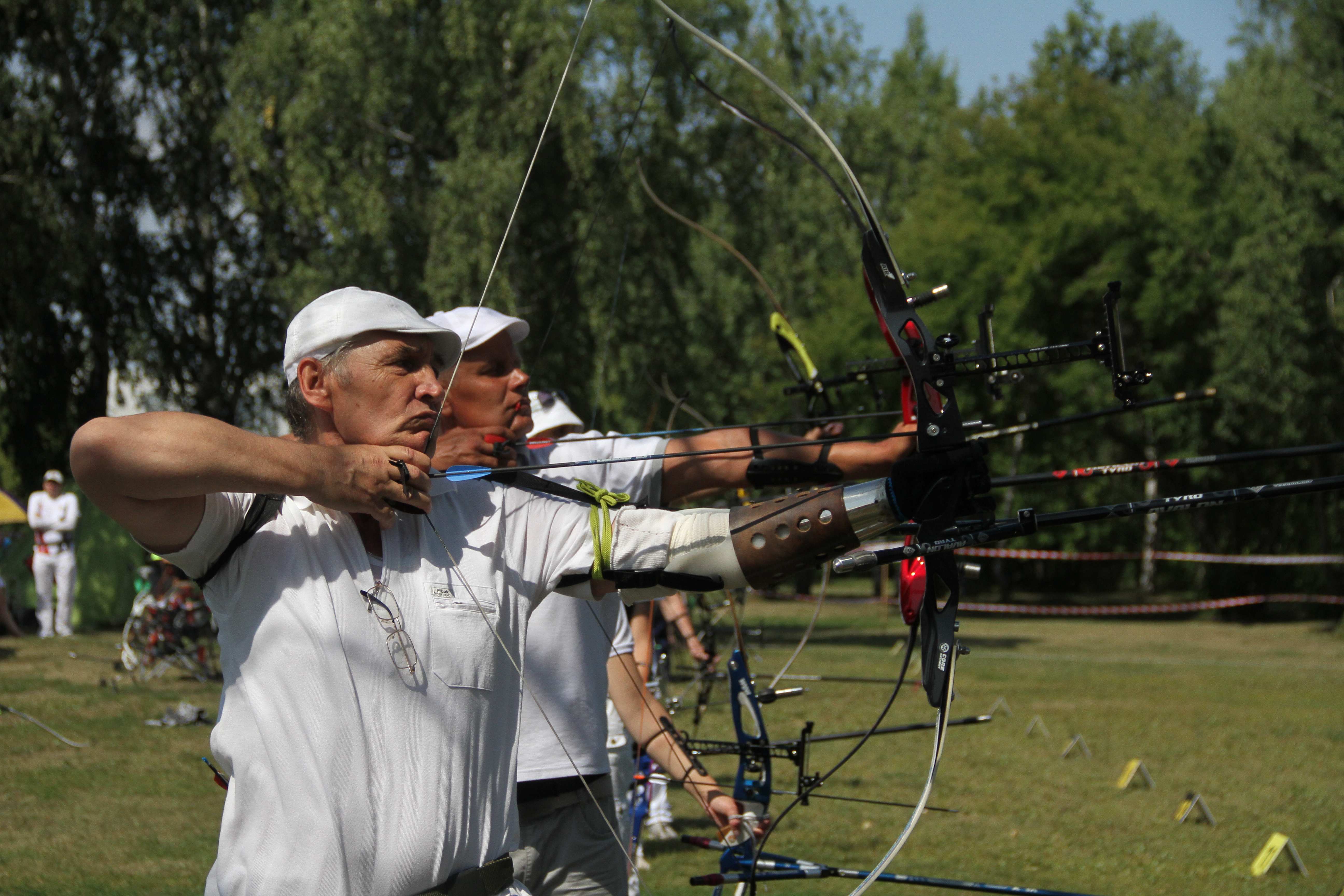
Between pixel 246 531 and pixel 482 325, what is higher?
pixel 482 325

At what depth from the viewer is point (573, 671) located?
3.23 meters

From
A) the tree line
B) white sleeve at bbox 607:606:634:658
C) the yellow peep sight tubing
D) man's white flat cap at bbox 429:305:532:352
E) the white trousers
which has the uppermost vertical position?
the tree line

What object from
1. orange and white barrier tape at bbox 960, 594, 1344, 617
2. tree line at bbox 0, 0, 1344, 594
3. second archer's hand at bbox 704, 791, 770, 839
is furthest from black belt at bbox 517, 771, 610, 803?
Answer: orange and white barrier tape at bbox 960, 594, 1344, 617

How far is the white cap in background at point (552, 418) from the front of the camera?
15.6 feet

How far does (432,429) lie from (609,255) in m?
16.3

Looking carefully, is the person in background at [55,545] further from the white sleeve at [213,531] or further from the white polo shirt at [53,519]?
the white sleeve at [213,531]

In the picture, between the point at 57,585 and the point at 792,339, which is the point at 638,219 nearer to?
the point at 57,585

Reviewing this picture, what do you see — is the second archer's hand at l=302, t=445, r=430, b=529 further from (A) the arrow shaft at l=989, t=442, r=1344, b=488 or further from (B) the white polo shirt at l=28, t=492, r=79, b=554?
(B) the white polo shirt at l=28, t=492, r=79, b=554

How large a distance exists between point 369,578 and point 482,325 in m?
1.27

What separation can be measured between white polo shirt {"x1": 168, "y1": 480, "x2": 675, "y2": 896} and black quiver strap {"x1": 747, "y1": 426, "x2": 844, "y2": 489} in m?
1.13

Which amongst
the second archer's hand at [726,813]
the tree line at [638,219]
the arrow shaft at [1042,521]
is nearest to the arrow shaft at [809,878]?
the second archer's hand at [726,813]

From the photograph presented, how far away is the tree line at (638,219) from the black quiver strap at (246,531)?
11228mm

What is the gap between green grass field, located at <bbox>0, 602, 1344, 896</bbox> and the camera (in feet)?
21.0

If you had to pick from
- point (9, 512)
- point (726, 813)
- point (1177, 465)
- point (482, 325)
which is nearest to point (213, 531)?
point (482, 325)
